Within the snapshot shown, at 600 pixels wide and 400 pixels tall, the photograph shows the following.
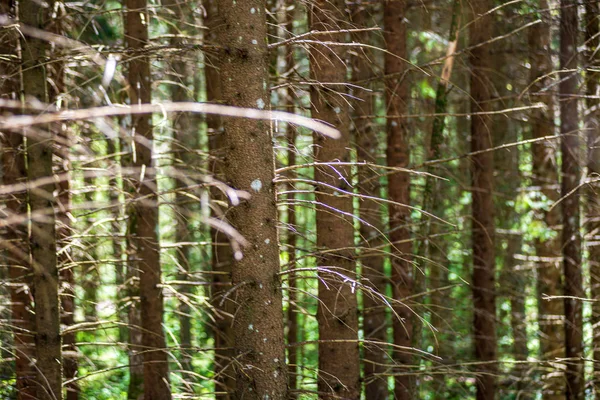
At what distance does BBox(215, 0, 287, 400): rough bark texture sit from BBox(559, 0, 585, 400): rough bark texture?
582 centimetres

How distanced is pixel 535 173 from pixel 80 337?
41.3 feet

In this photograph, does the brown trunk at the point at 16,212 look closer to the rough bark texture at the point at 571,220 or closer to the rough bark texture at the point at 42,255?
the rough bark texture at the point at 42,255

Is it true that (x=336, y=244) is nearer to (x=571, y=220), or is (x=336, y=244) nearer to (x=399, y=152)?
(x=399, y=152)

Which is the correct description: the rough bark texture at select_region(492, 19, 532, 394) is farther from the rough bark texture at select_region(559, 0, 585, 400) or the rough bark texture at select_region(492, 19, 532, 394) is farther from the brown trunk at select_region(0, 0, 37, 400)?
the brown trunk at select_region(0, 0, 37, 400)

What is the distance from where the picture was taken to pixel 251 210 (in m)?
4.78

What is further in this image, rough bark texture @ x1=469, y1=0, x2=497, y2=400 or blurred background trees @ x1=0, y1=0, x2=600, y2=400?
rough bark texture @ x1=469, y1=0, x2=497, y2=400

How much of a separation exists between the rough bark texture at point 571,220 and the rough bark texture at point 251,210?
5.82 metres

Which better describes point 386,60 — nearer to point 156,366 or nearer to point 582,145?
point 582,145

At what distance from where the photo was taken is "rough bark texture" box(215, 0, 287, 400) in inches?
188

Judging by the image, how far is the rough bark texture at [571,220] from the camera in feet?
30.2

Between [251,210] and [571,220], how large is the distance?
6.54 metres

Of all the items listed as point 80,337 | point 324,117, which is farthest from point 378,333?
point 80,337

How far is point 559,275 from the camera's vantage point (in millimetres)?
12875

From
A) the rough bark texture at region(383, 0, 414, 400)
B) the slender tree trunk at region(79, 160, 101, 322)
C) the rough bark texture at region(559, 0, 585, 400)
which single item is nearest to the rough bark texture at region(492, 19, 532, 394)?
the rough bark texture at region(559, 0, 585, 400)
